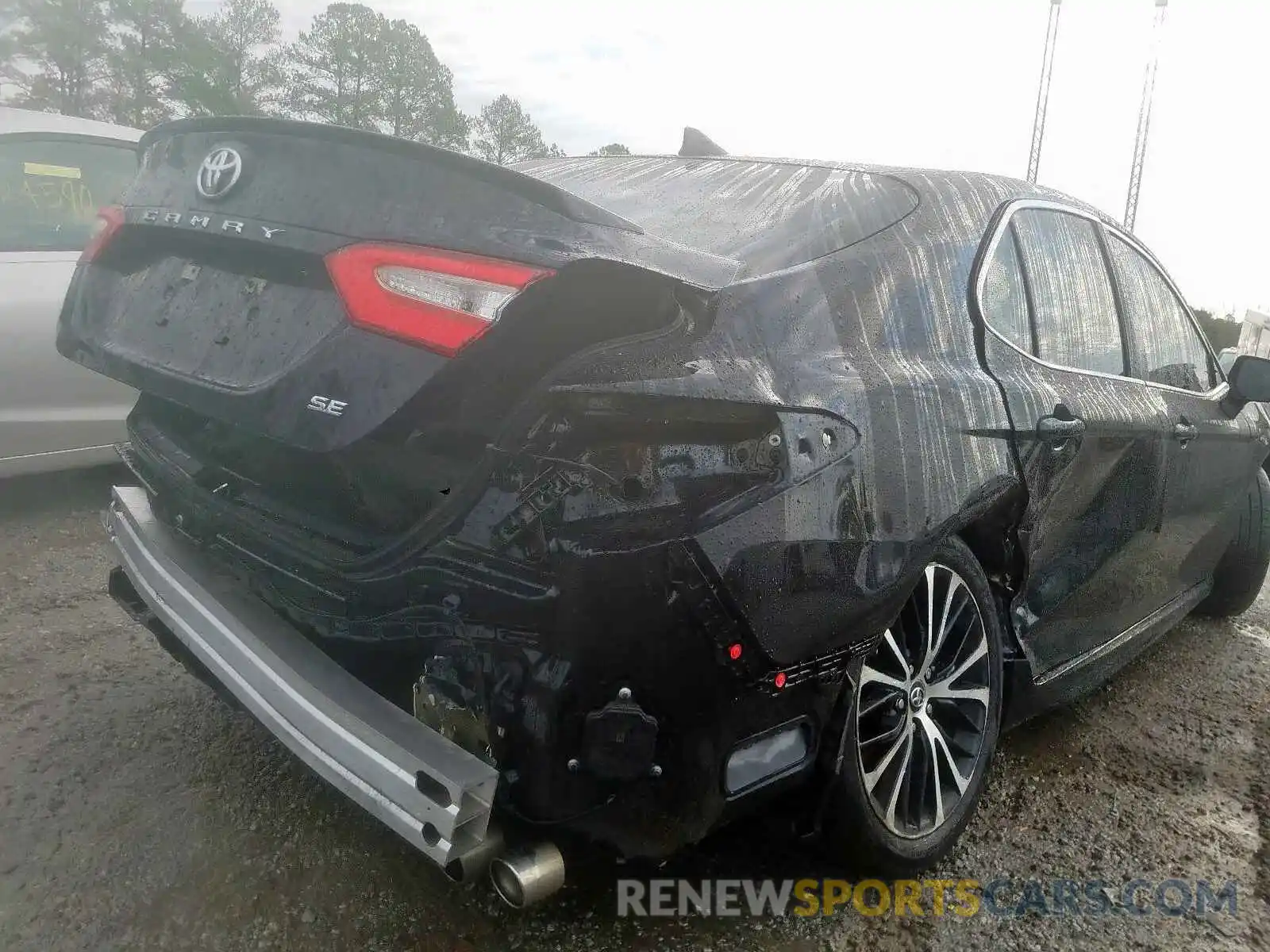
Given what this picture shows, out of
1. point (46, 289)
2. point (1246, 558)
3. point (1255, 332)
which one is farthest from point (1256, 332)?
point (46, 289)

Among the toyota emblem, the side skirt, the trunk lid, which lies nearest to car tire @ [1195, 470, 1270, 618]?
the side skirt

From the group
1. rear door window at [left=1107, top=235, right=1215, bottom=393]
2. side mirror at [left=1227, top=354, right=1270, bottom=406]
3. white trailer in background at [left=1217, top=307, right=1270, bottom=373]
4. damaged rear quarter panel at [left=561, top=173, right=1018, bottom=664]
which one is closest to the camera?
damaged rear quarter panel at [left=561, top=173, right=1018, bottom=664]

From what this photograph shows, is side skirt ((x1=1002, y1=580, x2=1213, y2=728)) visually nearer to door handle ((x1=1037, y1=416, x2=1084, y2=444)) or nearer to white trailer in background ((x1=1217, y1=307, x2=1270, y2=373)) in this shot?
door handle ((x1=1037, y1=416, x2=1084, y2=444))

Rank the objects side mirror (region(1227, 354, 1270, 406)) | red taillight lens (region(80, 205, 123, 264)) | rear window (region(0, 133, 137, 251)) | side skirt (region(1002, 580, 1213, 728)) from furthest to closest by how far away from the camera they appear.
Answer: rear window (region(0, 133, 137, 251))
side mirror (region(1227, 354, 1270, 406))
side skirt (region(1002, 580, 1213, 728))
red taillight lens (region(80, 205, 123, 264))

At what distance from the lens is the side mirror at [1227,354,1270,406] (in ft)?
12.0

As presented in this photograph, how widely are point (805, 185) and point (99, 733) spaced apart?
2365mm

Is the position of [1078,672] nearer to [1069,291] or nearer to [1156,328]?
[1069,291]

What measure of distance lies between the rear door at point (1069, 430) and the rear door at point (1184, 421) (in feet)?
0.43

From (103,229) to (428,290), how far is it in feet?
4.28

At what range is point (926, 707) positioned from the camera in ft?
7.66

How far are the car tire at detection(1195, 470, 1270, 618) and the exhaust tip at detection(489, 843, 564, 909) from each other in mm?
3764

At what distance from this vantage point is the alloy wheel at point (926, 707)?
2.16 metres

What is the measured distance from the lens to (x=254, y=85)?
3838cm

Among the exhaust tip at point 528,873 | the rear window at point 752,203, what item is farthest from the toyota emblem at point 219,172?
the exhaust tip at point 528,873
